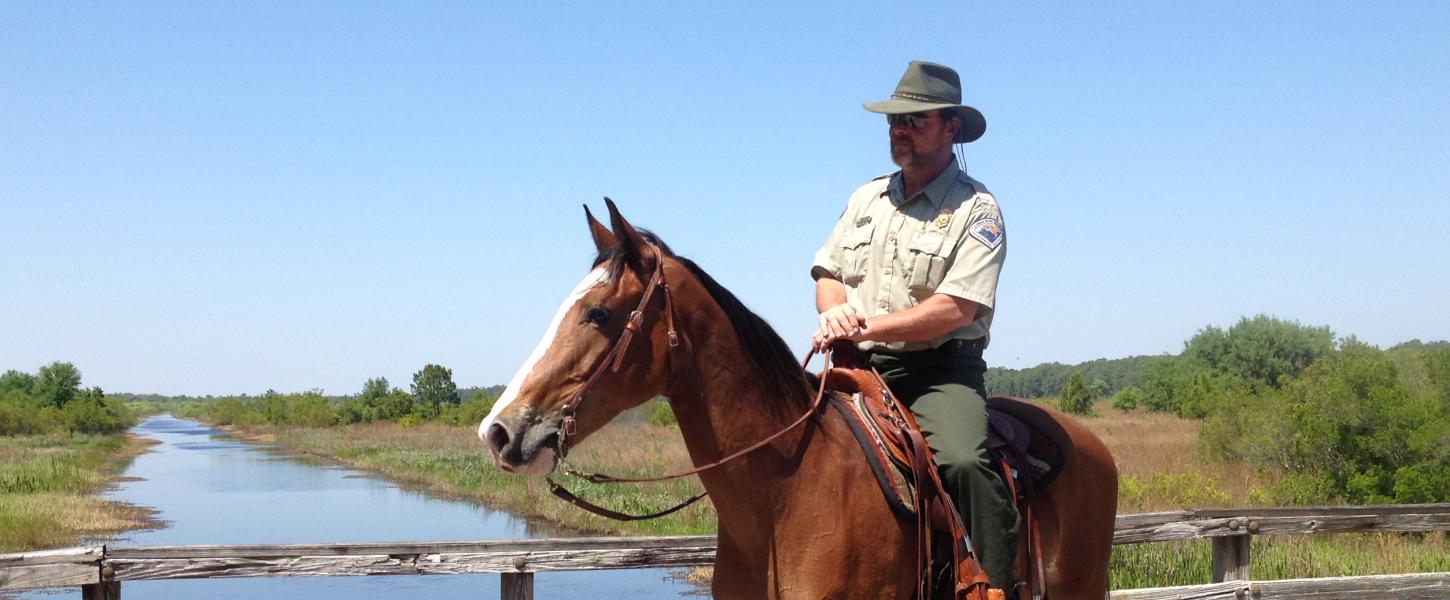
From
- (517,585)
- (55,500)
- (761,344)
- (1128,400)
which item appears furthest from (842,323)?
(1128,400)

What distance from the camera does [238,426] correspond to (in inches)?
4119

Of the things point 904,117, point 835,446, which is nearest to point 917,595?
point 835,446

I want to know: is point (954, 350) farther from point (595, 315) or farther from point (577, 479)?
point (577, 479)

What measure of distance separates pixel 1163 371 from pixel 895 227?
62041 mm

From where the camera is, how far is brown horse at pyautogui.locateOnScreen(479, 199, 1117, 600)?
2826 millimetres

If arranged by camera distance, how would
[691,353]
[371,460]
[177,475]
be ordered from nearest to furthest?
[691,353]
[177,475]
[371,460]

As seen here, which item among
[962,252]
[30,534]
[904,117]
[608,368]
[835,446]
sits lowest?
[30,534]

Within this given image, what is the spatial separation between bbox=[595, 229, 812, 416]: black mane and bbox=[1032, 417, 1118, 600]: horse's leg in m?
1.05

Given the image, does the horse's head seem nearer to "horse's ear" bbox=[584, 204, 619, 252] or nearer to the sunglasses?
"horse's ear" bbox=[584, 204, 619, 252]

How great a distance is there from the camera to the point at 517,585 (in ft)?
17.9

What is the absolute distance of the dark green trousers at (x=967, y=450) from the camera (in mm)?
3252

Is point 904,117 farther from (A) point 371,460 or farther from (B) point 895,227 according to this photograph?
(A) point 371,460

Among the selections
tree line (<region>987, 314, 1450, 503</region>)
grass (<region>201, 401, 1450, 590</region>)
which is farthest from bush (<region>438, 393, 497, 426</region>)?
tree line (<region>987, 314, 1450, 503</region>)

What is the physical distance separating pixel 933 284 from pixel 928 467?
1.97ft
